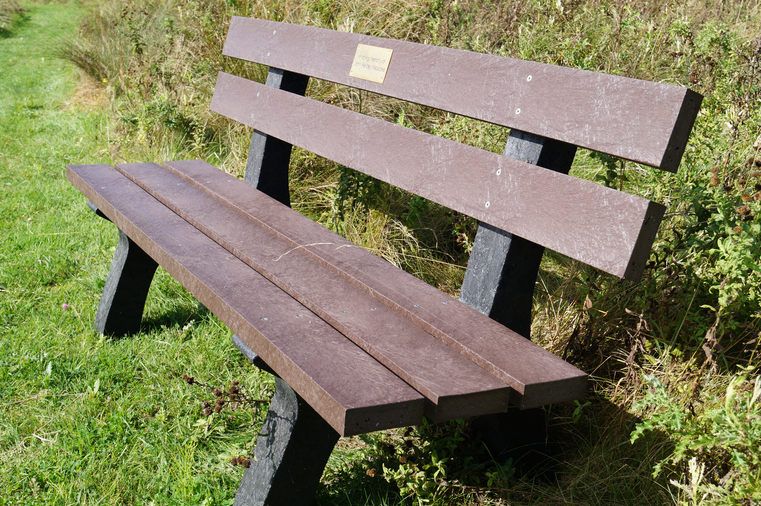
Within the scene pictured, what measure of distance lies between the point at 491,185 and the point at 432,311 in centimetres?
44

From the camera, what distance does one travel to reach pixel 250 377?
8.07ft

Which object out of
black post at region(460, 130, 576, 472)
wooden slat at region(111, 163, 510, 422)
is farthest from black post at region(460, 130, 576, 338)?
wooden slat at region(111, 163, 510, 422)

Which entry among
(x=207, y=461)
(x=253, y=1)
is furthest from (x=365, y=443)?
(x=253, y=1)

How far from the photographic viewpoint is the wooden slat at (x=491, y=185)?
1.55m

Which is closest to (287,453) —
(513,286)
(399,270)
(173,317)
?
(399,270)

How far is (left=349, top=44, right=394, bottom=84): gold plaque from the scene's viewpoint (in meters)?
2.33

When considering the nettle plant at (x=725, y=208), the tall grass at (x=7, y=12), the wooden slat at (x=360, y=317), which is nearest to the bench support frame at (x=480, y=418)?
the wooden slat at (x=360, y=317)

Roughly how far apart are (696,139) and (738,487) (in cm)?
135

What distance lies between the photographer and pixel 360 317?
1.63m

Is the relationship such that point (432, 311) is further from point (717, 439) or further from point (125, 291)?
point (125, 291)

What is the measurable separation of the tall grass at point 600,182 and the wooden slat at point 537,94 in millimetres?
429

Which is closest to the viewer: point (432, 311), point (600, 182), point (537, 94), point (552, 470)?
point (432, 311)

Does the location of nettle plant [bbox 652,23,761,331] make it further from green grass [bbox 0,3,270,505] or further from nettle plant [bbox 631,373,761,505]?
green grass [bbox 0,3,270,505]

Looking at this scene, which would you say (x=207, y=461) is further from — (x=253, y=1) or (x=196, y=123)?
(x=253, y=1)
